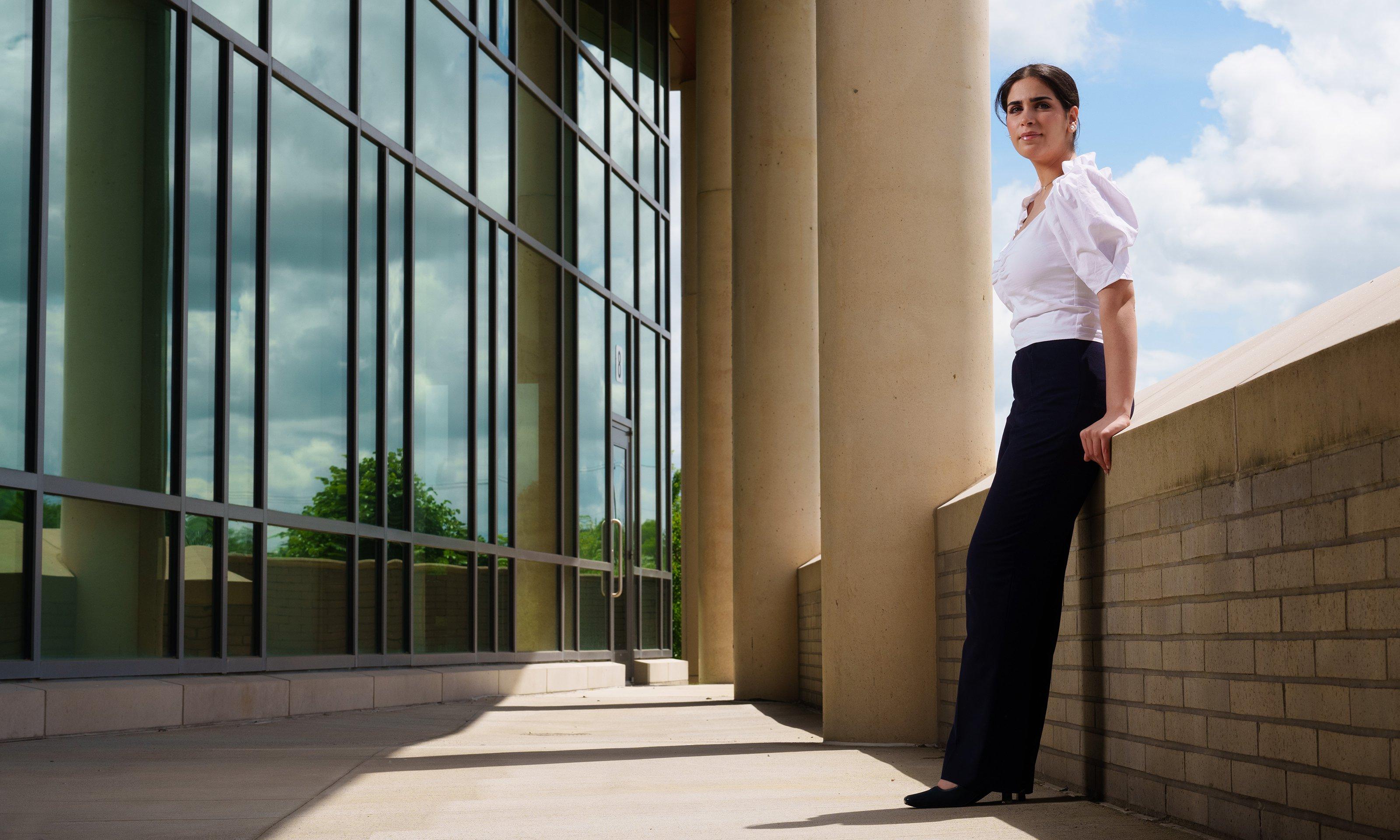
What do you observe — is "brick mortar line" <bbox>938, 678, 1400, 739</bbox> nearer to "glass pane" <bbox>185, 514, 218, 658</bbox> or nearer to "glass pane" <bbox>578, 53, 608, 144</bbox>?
"glass pane" <bbox>185, 514, 218, 658</bbox>

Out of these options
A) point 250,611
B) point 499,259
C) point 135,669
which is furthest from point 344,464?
point 499,259

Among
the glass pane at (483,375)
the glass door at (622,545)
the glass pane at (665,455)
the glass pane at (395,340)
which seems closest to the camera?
the glass pane at (395,340)

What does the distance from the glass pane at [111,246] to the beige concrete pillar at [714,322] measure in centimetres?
954

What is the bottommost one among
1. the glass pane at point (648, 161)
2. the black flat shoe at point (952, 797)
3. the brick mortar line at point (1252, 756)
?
the black flat shoe at point (952, 797)

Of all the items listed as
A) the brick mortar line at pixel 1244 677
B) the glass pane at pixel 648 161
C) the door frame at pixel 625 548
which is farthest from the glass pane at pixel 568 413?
the brick mortar line at pixel 1244 677

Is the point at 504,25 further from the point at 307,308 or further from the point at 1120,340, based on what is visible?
the point at 1120,340

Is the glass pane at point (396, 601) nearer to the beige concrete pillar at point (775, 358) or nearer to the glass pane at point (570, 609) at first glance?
the beige concrete pillar at point (775, 358)

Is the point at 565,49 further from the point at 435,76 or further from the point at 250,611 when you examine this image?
the point at 250,611

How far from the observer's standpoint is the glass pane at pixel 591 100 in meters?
17.1

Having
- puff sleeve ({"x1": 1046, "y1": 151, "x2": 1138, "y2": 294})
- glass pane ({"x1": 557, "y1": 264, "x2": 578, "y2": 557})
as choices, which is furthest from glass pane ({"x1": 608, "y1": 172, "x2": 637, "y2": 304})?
puff sleeve ({"x1": 1046, "y1": 151, "x2": 1138, "y2": 294})

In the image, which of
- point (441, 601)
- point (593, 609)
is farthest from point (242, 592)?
point (593, 609)

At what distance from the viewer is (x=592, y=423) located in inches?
681

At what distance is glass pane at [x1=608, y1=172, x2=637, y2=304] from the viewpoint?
59.9 feet

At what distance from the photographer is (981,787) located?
12.5 ft
